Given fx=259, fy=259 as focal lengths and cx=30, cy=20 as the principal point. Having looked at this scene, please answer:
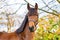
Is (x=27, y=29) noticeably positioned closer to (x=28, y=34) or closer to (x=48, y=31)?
(x=28, y=34)

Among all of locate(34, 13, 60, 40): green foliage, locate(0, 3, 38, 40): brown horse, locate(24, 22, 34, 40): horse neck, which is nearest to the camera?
locate(0, 3, 38, 40): brown horse

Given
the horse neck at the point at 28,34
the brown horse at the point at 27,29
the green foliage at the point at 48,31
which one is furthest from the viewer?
the green foliage at the point at 48,31

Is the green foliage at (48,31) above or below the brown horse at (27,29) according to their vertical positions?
below

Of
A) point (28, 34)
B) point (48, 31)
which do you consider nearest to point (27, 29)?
point (28, 34)

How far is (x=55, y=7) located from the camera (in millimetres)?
12703

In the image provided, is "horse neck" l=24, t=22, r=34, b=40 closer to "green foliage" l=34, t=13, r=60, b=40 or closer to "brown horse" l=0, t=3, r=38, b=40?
"brown horse" l=0, t=3, r=38, b=40

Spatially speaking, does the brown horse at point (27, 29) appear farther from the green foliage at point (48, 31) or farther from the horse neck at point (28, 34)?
the green foliage at point (48, 31)

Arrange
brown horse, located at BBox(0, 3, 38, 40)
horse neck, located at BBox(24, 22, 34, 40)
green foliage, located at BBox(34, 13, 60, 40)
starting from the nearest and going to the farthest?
brown horse, located at BBox(0, 3, 38, 40), horse neck, located at BBox(24, 22, 34, 40), green foliage, located at BBox(34, 13, 60, 40)

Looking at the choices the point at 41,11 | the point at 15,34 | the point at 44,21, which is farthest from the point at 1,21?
the point at 15,34

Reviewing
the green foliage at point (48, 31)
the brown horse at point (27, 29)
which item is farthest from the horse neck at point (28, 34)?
the green foliage at point (48, 31)

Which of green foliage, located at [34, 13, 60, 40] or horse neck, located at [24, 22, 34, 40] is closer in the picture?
horse neck, located at [24, 22, 34, 40]

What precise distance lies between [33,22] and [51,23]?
3410mm

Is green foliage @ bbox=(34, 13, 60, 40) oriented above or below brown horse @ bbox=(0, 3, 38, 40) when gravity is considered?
below

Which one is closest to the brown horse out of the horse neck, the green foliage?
the horse neck
